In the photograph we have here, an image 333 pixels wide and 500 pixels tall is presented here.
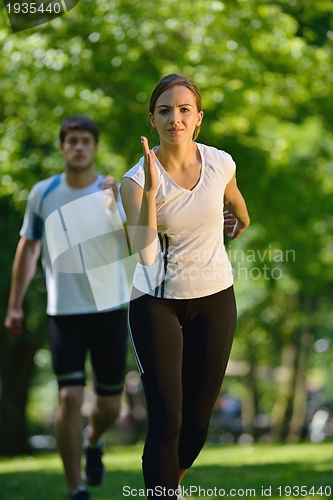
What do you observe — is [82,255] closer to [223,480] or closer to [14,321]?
[14,321]

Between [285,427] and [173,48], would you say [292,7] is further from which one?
[285,427]

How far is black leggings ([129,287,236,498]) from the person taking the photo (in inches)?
141

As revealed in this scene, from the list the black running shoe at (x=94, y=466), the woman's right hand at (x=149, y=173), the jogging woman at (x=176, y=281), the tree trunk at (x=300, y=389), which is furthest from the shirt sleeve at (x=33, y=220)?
the tree trunk at (x=300, y=389)

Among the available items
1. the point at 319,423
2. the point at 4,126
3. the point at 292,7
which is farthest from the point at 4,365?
the point at 319,423

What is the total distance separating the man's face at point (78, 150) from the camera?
216 inches

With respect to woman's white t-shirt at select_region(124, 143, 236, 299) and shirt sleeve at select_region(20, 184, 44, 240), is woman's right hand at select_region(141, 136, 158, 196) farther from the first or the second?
shirt sleeve at select_region(20, 184, 44, 240)

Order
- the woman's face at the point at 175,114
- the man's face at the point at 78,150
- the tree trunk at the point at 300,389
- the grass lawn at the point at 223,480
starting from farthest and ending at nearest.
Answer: the tree trunk at the point at 300,389, the grass lawn at the point at 223,480, the man's face at the point at 78,150, the woman's face at the point at 175,114

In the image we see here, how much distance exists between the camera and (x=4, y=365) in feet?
56.6

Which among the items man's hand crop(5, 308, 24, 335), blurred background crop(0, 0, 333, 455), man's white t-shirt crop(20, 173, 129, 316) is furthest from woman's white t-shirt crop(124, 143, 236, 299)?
blurred background crop(0, 0, 333, 455)

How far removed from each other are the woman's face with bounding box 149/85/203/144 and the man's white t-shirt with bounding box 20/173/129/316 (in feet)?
5.30

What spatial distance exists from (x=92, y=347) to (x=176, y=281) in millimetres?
1911

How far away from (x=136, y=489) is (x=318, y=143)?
12.3m

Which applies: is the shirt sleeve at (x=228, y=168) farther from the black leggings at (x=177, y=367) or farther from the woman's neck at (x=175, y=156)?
the black leggings at (x=177, y=367)

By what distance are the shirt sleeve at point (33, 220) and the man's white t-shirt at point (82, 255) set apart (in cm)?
7
